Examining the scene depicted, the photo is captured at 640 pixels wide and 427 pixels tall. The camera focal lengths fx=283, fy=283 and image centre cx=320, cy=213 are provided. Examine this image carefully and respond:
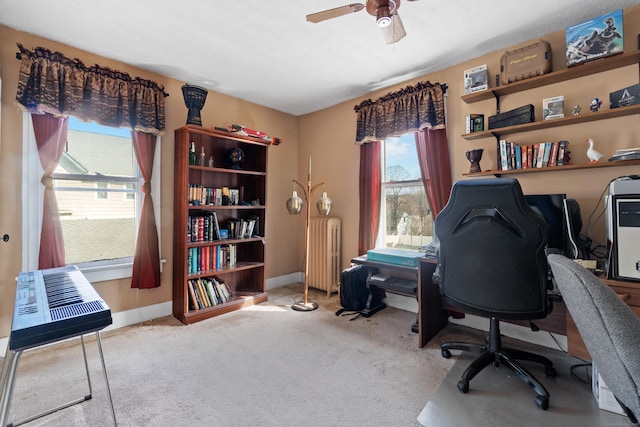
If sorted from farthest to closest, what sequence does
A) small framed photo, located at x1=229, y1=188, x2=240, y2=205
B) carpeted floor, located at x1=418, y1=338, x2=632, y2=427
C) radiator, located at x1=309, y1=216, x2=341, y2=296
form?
radiator, located at x1=309, y1=216, x2=341, y2=296 → small framed photo, located at x1=229, y1=188, x2=240, y2=205 → carpeted floor, located at x1=418, y1=338, x2=632, y2=427

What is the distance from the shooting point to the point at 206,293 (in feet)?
9.86

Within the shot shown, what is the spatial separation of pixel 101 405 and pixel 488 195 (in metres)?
2.53

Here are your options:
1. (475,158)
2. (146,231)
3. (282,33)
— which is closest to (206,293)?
(146,231)

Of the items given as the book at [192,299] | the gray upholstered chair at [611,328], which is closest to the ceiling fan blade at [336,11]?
the gray upholstered chair at [611,328]

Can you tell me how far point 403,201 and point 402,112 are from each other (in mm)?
991

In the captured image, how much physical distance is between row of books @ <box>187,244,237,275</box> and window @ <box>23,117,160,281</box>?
0.51 metres

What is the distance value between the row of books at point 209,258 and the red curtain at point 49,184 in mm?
1013

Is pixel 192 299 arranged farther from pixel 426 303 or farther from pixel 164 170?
pixel 426 303

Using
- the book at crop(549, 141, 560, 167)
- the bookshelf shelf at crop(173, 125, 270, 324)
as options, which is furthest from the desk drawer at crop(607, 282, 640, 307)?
the bookshelf shelf at crop(173, 125, 270, 324)

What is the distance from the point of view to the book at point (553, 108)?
2.18m

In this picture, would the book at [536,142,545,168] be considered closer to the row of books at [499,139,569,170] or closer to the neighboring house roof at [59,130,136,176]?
the row of books at [499,139,569,170]

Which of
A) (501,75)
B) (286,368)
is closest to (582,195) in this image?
(501,75)

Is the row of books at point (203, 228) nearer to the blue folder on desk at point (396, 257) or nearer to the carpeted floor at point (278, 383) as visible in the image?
the carpeted floor at point (278, 383)

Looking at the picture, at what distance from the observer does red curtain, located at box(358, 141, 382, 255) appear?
11.1 feet
